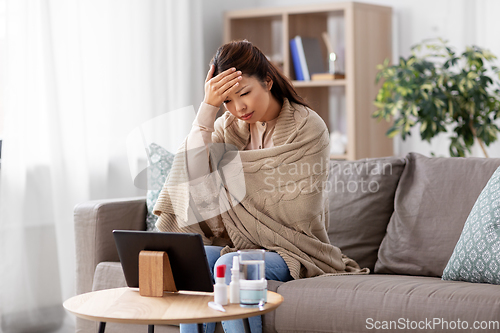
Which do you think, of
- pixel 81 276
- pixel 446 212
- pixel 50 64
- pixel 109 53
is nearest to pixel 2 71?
pixel 50 64

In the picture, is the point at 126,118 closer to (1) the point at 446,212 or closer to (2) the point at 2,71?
(2) the point at 2,71

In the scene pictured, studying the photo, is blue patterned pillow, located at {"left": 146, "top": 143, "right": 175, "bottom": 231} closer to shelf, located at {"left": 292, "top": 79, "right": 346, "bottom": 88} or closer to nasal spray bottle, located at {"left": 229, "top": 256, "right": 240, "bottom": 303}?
nasal spray bottle, located at {"left": 229, "top": 256, "right": 240, "bottom": 303}

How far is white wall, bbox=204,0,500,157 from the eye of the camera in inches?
134

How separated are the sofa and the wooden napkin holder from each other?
21.3 inches

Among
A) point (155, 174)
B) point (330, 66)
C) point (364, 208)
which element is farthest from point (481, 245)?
point (330, 66)

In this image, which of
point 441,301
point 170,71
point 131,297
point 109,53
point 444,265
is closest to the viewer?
point 131,297

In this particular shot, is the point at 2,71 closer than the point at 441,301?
No

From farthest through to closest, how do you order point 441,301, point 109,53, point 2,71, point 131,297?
1. point 109,53
2. point 2,71
3. point 441,301
4. point 131,297

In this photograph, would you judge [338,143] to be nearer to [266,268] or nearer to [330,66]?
[330,66]

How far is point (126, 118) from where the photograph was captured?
3297mm

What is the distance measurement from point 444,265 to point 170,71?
203 centimetres

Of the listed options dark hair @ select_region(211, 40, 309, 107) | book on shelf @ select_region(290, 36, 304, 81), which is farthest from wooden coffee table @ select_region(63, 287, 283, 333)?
book on shelf @ select_region(290, 36, 304, 81)

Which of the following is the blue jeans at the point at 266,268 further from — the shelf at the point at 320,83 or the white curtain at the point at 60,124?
the shelf at the point at 320,83

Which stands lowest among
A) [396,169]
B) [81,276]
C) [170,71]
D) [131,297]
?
[81,276]
